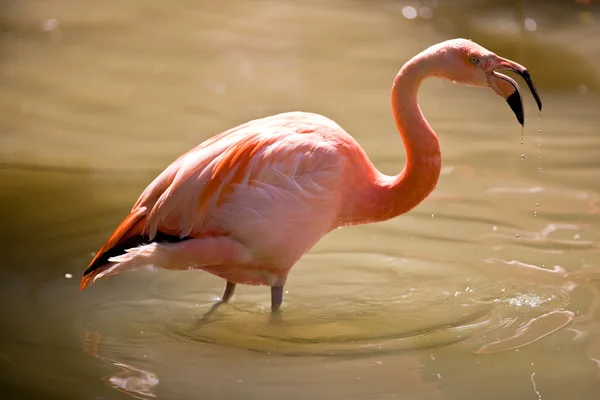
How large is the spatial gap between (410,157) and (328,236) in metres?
1.25

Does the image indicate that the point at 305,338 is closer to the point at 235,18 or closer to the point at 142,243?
the point at 142,243

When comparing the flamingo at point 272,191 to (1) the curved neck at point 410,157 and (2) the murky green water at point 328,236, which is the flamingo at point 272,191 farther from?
(2) the murky green water at point 328,236

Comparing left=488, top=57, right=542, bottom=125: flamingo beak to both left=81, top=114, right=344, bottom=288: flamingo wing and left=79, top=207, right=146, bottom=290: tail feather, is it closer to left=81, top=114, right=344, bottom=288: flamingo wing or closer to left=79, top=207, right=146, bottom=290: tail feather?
left=81, top=114, right=344, bottom=288: flamingo wing

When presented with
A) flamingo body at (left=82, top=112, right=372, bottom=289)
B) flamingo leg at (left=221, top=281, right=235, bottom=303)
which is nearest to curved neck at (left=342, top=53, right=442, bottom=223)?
flamingo body at (left=82, top=112, right=372, bottom=289)

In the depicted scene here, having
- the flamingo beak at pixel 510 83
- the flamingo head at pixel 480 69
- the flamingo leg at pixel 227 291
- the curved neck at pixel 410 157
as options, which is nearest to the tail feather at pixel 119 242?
the flamingo leg at pixel 227 291

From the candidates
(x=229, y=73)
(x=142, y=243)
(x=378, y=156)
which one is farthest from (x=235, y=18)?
(x=142, y=243)

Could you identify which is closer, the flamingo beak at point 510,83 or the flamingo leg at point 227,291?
the flamingo beak at point 510,83

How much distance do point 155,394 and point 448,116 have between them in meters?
4.56

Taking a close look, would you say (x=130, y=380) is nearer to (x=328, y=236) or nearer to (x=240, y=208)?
(x=240, y=208)

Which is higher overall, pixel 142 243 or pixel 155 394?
pixel 142 243

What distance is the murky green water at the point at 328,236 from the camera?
3531 millimetres

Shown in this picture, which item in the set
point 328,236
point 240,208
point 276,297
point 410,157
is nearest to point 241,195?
point 240,208

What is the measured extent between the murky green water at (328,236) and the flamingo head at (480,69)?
0.88 m

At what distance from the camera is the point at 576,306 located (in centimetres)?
406
